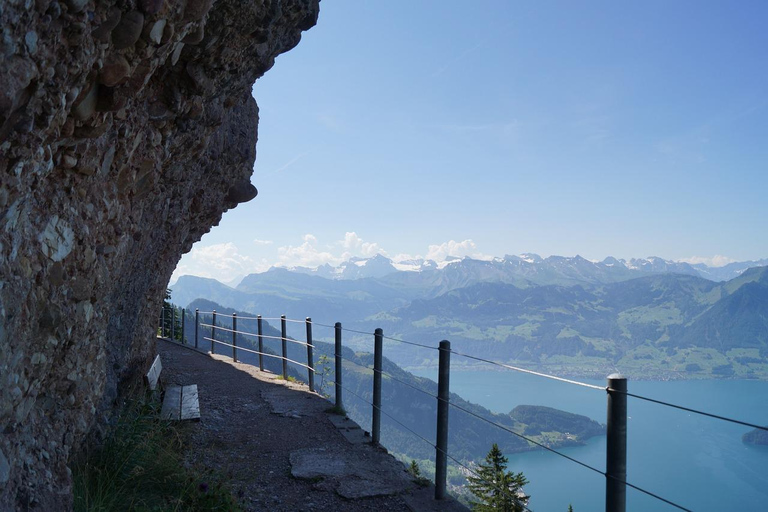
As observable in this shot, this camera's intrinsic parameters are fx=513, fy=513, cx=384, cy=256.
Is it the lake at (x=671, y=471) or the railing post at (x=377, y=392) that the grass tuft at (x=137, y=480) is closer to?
the railing post at (x=377, y=392)

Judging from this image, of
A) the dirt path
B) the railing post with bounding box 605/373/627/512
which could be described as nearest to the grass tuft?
the dirt path

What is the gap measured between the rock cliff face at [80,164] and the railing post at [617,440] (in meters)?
2.82

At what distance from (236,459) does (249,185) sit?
4.79 meters

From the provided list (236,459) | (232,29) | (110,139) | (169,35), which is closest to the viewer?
(169,35)

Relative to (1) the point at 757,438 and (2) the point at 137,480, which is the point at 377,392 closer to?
(2) the point at 137,480

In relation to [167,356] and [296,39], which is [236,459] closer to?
[296,39]

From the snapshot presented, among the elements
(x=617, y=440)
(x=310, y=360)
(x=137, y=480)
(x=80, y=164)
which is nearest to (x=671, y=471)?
(x=310, y=360)

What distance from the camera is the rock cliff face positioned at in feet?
7.13

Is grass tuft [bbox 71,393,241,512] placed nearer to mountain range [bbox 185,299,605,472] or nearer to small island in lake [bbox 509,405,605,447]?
mountain range [bbox 185,299,605,472]

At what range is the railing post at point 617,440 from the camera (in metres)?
2.59

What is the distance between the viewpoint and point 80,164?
292 cm

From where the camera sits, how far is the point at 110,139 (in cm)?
325

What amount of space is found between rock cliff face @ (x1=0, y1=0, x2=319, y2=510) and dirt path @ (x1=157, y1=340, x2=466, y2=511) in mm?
1370

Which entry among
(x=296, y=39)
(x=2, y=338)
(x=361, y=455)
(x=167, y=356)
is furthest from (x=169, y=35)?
(x=167, y=356)
